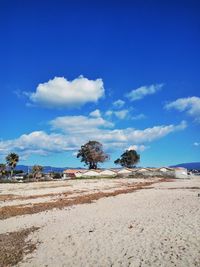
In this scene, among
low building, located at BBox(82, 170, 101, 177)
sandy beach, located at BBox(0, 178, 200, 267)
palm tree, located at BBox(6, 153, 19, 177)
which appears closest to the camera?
sandy beach, located at BBox(0, 178, 200, 267)

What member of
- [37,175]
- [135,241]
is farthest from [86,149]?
[135,241]

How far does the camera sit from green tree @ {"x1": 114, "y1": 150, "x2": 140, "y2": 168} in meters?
177

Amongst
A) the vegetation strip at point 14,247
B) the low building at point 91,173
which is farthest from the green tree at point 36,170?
the vegetation strip at point 14,247

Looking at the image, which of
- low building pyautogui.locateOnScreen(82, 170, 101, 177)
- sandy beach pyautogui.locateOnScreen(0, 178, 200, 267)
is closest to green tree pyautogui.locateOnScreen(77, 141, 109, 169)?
low building pyautogui.locateOnScreen(82, 170, 101, 177)

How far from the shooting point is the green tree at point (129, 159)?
177 meters

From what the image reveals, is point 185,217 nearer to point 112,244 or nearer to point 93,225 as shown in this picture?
point 93,225

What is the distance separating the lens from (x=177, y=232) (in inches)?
600

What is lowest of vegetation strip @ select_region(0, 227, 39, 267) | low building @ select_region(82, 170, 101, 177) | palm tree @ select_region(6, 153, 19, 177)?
vegetation strip @ select_region(0, 227, 39, 267)

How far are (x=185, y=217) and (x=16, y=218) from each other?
11.5m

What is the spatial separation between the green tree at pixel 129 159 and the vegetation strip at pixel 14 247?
527 ft

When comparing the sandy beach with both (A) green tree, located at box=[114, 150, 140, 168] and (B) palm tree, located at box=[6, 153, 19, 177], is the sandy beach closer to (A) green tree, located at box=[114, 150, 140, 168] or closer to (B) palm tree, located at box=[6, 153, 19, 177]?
(B) palm tree, located at box=[6, 153, 19, 177]

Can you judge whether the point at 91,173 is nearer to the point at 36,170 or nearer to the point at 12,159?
the point at 36,170

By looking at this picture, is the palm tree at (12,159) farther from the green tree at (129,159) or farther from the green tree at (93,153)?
the green tree at (129,159)

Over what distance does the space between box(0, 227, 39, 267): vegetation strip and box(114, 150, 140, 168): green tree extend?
527ft
